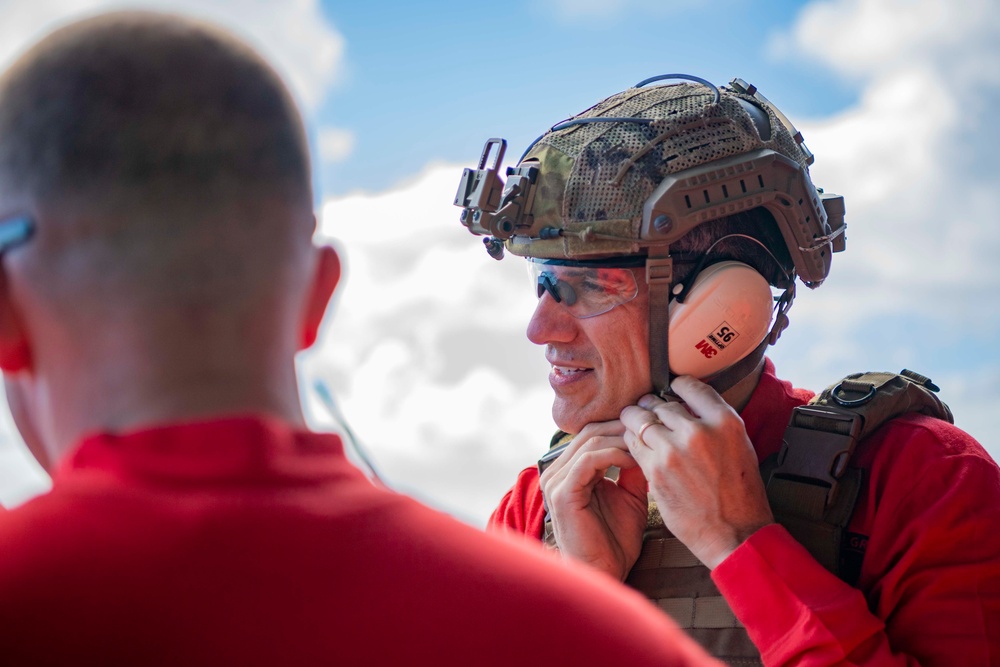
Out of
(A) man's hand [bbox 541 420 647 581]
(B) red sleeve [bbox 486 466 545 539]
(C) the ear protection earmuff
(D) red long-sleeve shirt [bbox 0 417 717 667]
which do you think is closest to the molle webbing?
(C) the ear protection earmuff

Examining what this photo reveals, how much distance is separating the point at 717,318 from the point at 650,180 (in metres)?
0.36

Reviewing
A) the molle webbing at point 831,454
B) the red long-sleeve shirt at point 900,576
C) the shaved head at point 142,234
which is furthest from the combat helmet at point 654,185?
the shaved head at point 142,234

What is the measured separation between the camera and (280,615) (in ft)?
2.60

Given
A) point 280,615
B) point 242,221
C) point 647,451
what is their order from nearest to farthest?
point 280,615
point 242,221
point 647,451

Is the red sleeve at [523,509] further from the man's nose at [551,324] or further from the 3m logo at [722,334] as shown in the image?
the 3m logo at [722,334]

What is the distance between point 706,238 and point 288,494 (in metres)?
1.81

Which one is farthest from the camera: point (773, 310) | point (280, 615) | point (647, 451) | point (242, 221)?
point (773, 310)

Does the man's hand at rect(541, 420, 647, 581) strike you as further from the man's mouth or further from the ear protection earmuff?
the ear protection earmuff

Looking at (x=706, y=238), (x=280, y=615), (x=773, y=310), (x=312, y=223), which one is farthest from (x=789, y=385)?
(x=280, y=615)

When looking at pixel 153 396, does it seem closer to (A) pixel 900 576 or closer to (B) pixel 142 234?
(B) pixel 142 234

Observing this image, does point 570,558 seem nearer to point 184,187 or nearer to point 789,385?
point 789,385

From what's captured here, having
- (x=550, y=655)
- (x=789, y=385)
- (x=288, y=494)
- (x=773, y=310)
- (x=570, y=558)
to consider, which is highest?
(x=773, y=310)

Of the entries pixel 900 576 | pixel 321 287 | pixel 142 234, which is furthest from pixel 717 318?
pixel 142 234

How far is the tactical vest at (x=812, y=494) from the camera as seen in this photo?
2.19 meters
